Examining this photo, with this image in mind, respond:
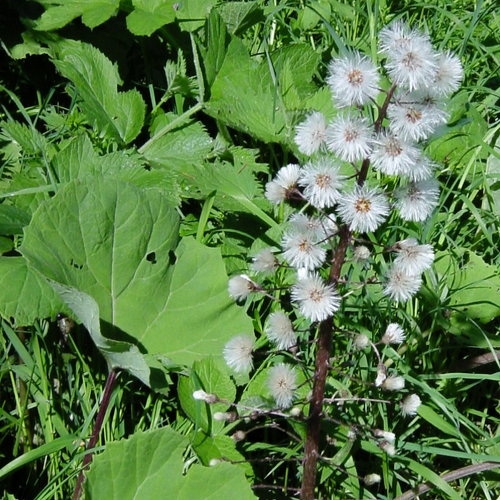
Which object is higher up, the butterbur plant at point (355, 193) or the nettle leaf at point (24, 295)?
the butterbur plant at point (355, 193)

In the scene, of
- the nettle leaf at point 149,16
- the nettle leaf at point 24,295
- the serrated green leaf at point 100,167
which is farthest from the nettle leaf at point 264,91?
the nettle leaf at point 24,295

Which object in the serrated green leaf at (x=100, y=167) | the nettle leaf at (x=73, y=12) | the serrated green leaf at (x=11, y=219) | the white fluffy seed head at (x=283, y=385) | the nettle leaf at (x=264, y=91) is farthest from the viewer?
the nettle leaf at (x=73, y=12)

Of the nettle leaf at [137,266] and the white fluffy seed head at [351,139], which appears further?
the nettle leaf at [137,266]

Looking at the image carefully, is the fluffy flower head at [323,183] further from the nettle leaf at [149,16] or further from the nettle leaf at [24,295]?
the nettle leaf at [149,16]

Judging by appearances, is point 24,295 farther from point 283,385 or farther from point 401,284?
point 401,284

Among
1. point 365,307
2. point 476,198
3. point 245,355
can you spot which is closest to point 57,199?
point 245,355

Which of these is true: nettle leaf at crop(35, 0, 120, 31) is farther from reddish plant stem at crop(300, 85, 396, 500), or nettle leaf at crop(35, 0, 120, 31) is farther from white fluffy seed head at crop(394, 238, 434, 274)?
white fluffy seed head at crop(394, 238, 434, 274)
